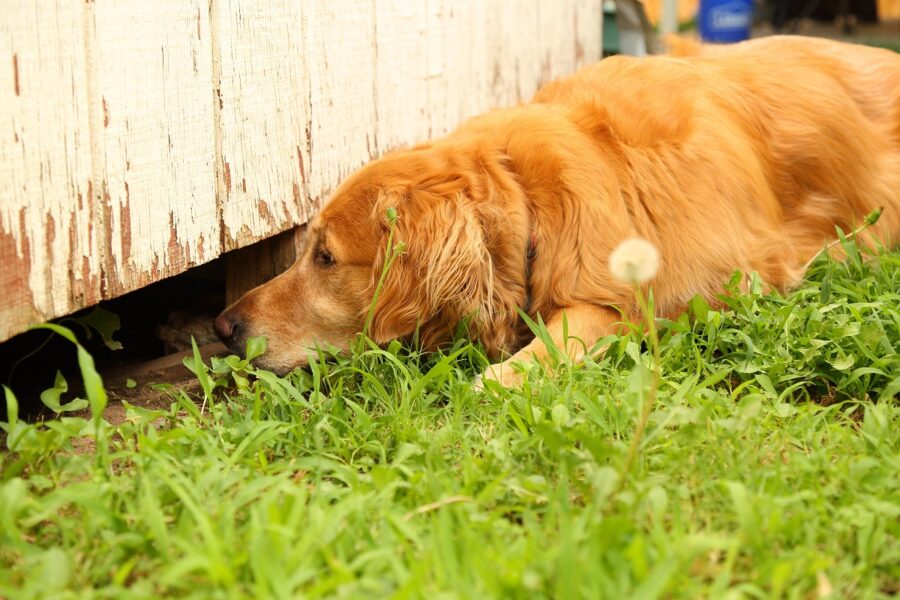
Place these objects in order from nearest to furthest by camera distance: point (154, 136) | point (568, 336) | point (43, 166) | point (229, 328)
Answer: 1. point (43, 166)
2. point (154, 136)
3. point (568, 336)
4. point (229, 328)

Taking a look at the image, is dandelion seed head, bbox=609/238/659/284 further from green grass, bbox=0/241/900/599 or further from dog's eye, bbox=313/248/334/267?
dog's eye, bbox=313/248/334/267

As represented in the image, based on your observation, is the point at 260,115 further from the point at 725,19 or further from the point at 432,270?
the point at 725,19

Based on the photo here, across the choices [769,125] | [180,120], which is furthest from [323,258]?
[769,125]

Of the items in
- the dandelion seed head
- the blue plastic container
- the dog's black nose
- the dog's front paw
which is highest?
the blue plastic container

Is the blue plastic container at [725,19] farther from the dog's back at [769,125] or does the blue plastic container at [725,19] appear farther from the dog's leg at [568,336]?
the dog's leg at [568,336]

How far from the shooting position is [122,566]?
169 cm

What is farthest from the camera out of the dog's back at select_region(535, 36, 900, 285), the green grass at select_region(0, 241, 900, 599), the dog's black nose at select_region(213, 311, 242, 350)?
the dog's back at select_region(535, 36, 900, 285)

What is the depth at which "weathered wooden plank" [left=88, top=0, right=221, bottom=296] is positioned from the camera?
2.38 meters

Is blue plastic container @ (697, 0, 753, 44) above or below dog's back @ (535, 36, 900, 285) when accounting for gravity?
above

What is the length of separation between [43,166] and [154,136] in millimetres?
398

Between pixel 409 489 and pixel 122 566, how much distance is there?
541mm

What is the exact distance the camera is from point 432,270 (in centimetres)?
279

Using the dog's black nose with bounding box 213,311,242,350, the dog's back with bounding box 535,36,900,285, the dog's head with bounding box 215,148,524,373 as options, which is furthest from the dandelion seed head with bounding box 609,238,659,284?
the dog's black nose with bounding box 213,311,242,350

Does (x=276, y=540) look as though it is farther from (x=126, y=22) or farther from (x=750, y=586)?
(x=126, y=22)
